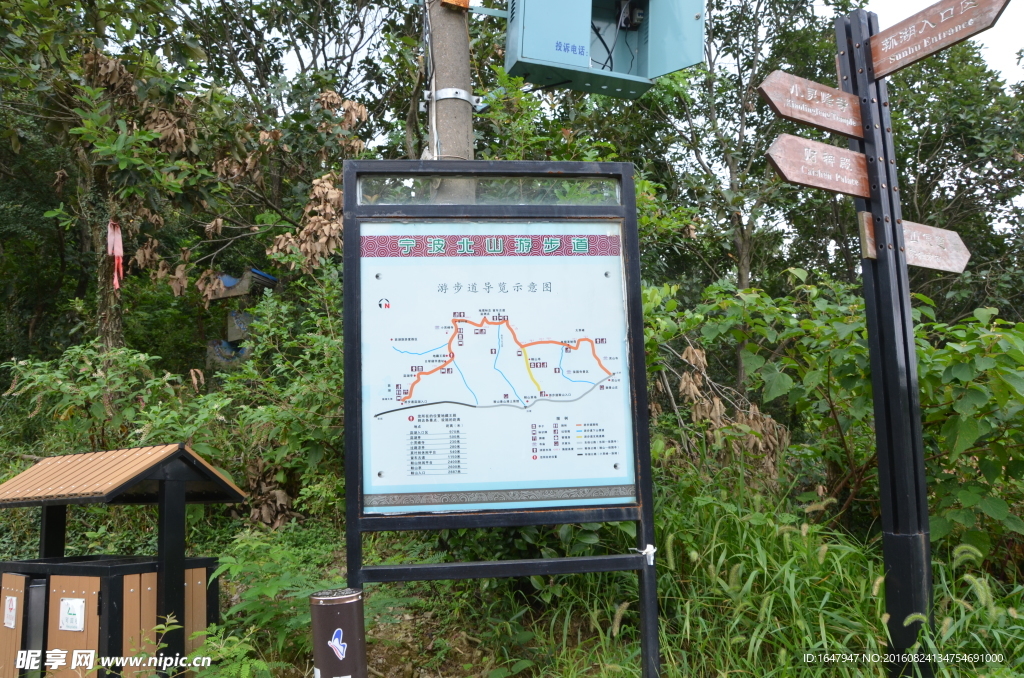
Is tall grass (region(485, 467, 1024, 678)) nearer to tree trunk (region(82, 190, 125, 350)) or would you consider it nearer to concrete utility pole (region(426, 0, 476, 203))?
concrete utility pole (region(426, 0, 476, 203))

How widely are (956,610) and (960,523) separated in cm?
42

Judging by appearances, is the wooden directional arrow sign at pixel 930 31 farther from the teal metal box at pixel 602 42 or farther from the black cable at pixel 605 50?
the black cable at pixel 605 50

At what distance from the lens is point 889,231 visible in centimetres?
361

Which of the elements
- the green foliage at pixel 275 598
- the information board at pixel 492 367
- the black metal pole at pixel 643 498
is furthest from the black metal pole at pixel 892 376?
the green foliage at pixel 275 598

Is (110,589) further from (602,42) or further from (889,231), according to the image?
(602,42)

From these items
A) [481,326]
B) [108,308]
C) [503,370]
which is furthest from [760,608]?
[108,308]

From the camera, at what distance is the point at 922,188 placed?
13758mm

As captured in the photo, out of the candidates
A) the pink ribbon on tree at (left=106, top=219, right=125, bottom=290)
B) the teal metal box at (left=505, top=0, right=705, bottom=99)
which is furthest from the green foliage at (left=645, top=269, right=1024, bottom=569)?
the pink ribbon on tree at (left=106, top=219, right=125, bottom=290)

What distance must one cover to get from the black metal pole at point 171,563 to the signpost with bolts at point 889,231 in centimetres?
304

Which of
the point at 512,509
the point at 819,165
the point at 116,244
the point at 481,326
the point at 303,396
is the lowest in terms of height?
the point at 512,509

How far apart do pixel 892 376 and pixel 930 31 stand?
1557 mm

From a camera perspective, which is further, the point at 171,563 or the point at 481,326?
the point at 171,563

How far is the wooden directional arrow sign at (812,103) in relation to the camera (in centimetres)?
347

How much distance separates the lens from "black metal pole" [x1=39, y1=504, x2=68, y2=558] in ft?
13.0
